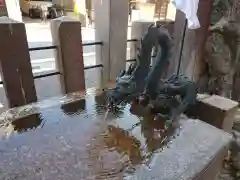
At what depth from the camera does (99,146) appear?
1.05m

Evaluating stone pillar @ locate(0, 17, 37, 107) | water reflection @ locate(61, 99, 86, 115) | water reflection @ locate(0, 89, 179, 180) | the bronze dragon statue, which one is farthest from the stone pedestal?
stone pillar @ locate(0, 17, 37, 107)

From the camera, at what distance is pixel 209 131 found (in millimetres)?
1198

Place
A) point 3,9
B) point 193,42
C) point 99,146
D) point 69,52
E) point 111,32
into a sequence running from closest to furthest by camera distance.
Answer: point 99,146
point 69,52
point 111,32
point 193,42
point 3,9

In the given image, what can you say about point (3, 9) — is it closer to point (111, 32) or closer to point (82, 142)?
point (111, 32)

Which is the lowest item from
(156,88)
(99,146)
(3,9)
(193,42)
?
(99,146)

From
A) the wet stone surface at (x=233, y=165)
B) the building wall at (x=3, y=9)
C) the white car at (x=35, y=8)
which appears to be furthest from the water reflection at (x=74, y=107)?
the white car at (x=35, y=8)

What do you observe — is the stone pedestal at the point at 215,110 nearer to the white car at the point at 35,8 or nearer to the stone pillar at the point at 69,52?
the stone pillar at the point at 69,52

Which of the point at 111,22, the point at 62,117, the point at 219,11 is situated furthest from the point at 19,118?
the point at 219,11

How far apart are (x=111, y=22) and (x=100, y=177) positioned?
1500 millimetres

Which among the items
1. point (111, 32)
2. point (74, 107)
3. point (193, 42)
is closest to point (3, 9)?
point (111, 32)

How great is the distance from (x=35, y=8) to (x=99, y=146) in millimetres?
10390

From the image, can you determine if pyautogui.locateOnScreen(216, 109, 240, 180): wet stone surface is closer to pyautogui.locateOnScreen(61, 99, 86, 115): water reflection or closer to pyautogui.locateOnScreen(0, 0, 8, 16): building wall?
pyautogui.locateOnScreen(61, 99, 86, 115): water reflection

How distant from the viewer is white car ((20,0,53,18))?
969cm

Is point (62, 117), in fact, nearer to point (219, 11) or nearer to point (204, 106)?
point (204, 106)
